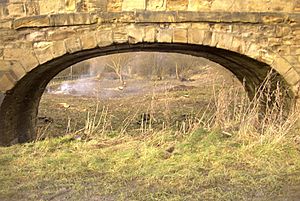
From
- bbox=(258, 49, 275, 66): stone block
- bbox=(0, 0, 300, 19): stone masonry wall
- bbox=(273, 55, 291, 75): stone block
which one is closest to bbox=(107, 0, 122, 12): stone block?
bbox=(0, 0, 300, 19): stone masonry wall

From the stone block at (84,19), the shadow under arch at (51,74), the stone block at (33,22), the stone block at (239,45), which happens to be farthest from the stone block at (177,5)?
the stone block at (33,22)

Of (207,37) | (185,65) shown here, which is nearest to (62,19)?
(207,37)

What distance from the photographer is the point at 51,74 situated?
7555 millimetres

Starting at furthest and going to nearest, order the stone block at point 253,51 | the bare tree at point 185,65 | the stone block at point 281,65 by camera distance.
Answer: the bare tree at point 185,65 < the stone block at point 281,65 < the stone block at point 253,51

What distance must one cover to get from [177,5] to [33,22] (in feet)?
6.48

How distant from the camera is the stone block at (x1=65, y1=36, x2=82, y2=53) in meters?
5.73

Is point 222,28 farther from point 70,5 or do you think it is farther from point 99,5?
point 70,5

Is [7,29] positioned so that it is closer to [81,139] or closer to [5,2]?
[5,2]

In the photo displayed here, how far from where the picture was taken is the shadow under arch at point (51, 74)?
628 centimetres

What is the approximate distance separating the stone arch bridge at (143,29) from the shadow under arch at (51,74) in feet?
0.68

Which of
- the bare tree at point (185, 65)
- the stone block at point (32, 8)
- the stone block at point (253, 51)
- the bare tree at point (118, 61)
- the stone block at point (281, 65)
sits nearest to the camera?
the stone block at point (32, 8)

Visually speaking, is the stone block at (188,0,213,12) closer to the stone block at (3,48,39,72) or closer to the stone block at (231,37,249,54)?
the stone block at (231,37,249,54)

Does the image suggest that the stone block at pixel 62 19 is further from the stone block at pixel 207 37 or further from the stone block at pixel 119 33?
the stone block at pixel 207 37

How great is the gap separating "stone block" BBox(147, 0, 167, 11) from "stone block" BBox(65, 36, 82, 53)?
41.8 inches
